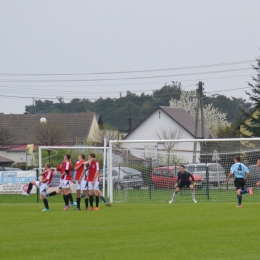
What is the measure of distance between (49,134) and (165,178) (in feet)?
116

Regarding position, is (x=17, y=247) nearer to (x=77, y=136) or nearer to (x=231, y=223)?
(x=231, y=223)

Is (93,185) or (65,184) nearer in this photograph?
(93,185)

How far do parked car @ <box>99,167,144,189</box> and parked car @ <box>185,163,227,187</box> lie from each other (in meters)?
2.78

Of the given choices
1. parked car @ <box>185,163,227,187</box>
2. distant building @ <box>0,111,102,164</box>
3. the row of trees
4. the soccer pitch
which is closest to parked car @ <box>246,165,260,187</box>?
parked car @ <box>185,163,227,187</box>

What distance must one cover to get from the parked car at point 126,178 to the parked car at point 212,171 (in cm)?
278

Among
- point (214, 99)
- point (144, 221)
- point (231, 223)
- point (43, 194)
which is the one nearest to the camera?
point (231, 223)

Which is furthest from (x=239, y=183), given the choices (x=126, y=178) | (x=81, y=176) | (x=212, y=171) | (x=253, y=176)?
(x=126, y=178)

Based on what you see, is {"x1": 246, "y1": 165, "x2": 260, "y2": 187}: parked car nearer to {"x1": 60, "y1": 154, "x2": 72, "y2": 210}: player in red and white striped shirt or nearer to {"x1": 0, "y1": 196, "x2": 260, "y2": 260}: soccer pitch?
{"x1": 60, "y1": 154, "x2": 72, "y2": 210}: player in red and white striped shirt

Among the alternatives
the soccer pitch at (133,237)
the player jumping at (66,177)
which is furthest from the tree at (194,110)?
the soccer pitch at (133,237)

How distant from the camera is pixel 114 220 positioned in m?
18.9

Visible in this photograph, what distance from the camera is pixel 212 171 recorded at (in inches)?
1320

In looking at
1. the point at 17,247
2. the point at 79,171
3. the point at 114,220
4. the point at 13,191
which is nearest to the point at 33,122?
the point at 13,191

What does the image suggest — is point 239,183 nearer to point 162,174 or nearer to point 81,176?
point 81,176

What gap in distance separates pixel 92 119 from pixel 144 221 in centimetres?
6404
